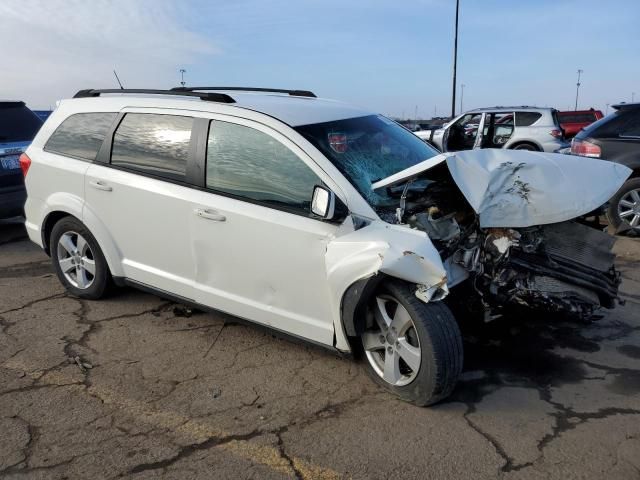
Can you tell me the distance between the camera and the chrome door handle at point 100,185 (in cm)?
442

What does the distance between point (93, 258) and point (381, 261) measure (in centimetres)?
285

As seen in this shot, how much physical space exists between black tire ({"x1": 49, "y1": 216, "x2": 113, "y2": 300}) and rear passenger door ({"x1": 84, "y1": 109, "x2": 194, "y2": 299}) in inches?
10.1

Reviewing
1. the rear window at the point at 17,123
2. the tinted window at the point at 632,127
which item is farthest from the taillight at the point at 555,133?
the rear window at the point at 17,123

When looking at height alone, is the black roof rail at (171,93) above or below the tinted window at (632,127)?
above

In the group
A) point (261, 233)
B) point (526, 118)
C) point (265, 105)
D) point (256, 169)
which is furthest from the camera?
point (526, 118)

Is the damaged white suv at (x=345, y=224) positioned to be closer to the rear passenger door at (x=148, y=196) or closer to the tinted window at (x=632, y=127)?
the rear passenger door at (x=148, y=196)

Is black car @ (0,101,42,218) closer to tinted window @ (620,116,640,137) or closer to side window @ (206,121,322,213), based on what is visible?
side window @ (206,121,322,213)

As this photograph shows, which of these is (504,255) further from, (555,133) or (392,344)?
(555,133)

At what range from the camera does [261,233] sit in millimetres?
3584

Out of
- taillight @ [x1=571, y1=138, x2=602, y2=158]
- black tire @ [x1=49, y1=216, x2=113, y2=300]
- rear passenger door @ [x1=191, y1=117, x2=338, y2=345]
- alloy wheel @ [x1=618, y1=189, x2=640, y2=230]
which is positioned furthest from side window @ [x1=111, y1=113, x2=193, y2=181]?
alloy wheel @ [x1=618, y1=189, x2=640, y2=230]

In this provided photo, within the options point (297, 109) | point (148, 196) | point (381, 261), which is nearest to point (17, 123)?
point (148, 196)

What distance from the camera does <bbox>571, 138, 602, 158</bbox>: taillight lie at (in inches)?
297

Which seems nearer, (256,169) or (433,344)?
(433,344)

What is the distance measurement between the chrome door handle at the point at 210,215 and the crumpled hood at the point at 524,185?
1.04 meters
